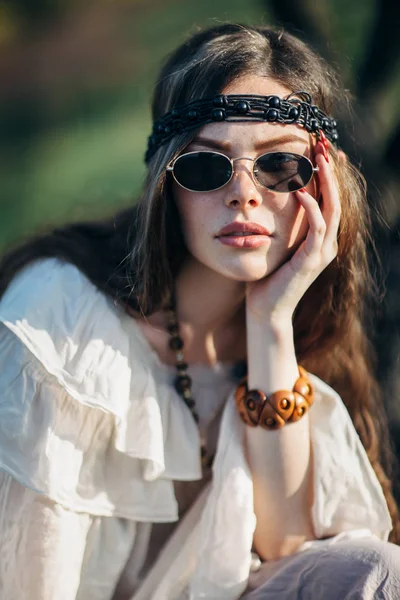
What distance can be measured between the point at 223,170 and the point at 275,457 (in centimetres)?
72

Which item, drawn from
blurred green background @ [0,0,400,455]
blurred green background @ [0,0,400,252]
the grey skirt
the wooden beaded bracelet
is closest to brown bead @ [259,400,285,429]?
the wooden beaded bracelet

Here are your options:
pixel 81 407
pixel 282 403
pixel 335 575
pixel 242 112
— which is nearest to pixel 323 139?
pixel 242 112

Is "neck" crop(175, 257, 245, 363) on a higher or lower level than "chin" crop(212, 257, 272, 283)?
lower

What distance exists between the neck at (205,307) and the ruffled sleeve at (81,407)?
0.17 meters

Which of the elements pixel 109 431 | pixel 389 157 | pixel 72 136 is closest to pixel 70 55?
pixel 72 136

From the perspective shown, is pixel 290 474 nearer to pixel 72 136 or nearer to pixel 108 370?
pixel 108 370

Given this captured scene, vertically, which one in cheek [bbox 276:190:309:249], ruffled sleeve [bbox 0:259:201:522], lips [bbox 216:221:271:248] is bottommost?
ruffled sleeve [bbox 0:259:201:522]

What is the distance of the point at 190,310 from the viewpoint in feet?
6.47

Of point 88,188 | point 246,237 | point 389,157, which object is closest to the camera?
point 246,237

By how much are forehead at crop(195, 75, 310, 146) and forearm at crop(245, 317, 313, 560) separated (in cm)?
47

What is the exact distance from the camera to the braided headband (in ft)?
5.52

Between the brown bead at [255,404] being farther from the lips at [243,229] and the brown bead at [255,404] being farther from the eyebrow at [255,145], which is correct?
the eyebrow at [255,145]

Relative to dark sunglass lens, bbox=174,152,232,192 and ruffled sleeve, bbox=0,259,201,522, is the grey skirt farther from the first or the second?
dark sunglass lens, bbox=174,152,232,192

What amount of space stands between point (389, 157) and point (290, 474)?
1295 mm
